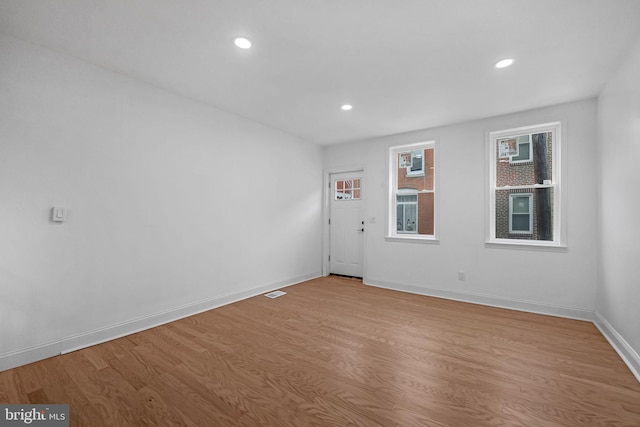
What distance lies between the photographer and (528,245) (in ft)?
11.6

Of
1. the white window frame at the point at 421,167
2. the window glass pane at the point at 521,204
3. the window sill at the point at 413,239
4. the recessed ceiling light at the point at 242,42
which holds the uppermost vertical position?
the recessed ceiling light at the point at 242,42

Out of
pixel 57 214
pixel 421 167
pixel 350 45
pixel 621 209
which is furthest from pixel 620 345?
pixel 57 214

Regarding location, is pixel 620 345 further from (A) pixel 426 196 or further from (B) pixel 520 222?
(A) pixel 426 196

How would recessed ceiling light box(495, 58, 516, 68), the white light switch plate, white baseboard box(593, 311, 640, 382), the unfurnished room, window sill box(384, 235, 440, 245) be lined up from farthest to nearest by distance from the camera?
window sill box(384, 235, 440, 245) < recessed ceiling light box(495, 58, 516, 68) < the white light switch plate < white baseboard box(593, 311, 640, 382) < the unfurnished room

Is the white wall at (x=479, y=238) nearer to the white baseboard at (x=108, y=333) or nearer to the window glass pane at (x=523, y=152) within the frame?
the window glass pane at (x=523, y=152)

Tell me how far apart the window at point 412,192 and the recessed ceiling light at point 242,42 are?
10.2ft

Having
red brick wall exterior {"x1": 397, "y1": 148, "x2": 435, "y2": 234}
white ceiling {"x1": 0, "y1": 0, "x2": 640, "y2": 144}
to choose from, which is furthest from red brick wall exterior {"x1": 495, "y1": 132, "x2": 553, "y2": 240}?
red brick wall exterior {"x1": 397, "y1": 148, "x2": 435, "y2": 234}

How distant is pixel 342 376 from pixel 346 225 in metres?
3.51

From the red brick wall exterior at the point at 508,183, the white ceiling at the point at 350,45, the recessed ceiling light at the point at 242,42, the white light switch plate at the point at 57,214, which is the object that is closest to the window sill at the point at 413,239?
the red brick wall exterior at the point at 508,183

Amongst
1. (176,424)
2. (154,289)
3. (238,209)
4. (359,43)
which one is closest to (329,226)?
(238,209)

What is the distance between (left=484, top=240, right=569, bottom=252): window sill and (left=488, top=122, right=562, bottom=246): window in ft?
0.07

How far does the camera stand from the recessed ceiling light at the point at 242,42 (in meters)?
2.21

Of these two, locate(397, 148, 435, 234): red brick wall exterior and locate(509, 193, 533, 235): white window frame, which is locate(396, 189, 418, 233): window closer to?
locate(397, 148, 435, 234): red brick wall exterior

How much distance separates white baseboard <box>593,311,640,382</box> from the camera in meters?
2.11
